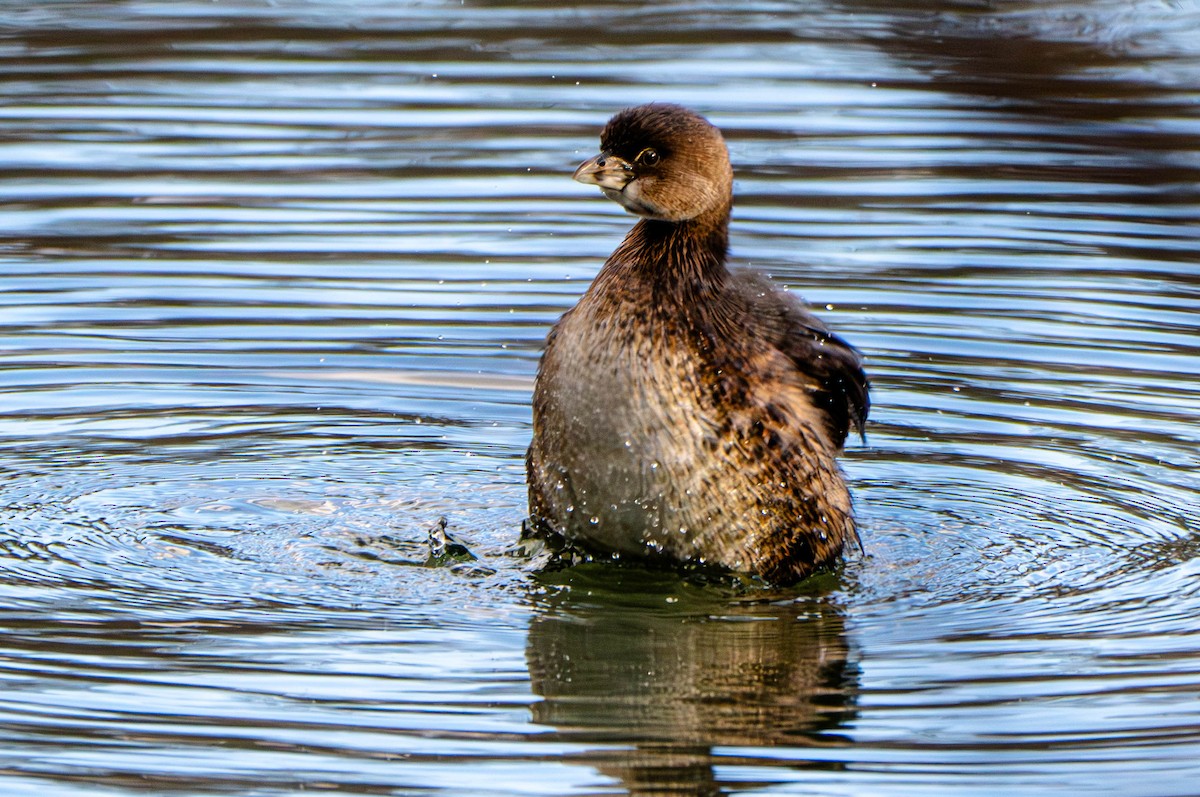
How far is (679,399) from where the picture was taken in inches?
294

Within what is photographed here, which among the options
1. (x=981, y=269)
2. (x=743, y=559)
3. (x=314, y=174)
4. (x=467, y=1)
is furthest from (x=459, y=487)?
(x=467, y=1)

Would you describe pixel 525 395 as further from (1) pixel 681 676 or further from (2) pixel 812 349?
(1) pixel 681 676

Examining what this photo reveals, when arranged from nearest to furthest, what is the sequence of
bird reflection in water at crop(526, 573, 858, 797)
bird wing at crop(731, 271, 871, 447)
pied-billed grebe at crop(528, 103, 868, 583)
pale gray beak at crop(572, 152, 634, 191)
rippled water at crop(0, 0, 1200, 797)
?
1. bird reflection in water at crop(526, 573, 858, 797)
2. rippled water at crop(0, 0, 1200, 797)
3. pied-billed grebe at crop(528, 103, 868, 583)
4. pale gray beak at crop(572, 152, 634, 191)
5. bird wing at crop(731, 271, 871, 447)

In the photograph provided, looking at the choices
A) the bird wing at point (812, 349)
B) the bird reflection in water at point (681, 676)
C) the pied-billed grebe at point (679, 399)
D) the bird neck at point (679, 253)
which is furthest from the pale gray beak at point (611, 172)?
the bird reflection in water at point (681, 676)

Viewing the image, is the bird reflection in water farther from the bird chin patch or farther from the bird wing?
the bird chin patch

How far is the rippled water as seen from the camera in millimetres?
6145

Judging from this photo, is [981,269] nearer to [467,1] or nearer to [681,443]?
[681,443]

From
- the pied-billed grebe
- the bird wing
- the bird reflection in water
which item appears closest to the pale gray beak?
the pied-billed grebe

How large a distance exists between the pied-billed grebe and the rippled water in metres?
0.23

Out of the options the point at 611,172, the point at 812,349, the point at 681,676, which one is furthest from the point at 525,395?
the point at 681,676

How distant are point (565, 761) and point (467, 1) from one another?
11804mm

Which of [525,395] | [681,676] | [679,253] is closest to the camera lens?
[681,676]

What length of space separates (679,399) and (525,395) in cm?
269

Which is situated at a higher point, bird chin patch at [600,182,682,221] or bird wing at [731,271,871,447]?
bird chin patch at [600,182,682,221]
